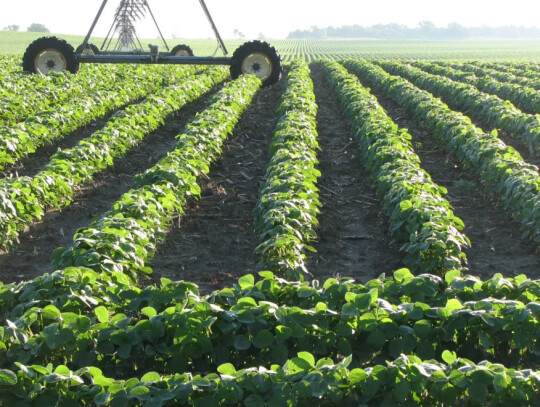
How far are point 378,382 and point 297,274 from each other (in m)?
2.17

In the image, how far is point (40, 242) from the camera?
689 centimetres

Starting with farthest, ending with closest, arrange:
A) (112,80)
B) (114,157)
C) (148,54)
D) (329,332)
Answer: (112,80) → (148,54) → (114,157) → (329,332)

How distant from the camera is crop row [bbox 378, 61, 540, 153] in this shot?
36.7ft

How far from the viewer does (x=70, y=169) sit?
319 inches

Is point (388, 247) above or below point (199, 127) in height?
below

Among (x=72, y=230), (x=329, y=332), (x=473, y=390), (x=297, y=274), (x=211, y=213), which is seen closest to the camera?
(x=473, y=390)

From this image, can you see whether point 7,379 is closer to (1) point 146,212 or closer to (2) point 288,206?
(1) point 146,212

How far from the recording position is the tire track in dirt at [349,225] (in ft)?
20.8

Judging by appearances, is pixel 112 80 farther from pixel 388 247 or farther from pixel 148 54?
pixel 388 247

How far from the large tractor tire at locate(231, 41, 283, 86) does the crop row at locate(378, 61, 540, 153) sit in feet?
14.7

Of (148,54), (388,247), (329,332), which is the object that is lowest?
(388,247)

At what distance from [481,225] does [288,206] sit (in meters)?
2.69

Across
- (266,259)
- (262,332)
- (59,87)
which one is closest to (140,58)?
(59,87)

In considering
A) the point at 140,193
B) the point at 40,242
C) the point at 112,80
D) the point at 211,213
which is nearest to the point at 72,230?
the point at 40,242
